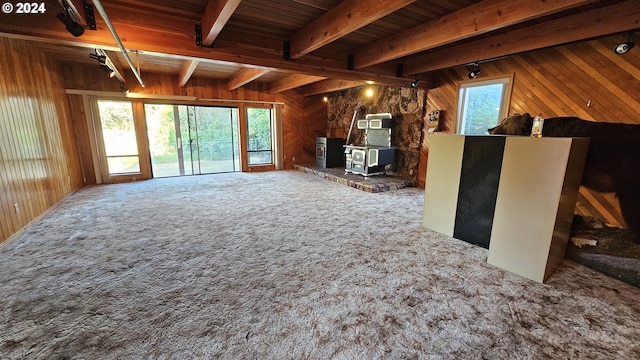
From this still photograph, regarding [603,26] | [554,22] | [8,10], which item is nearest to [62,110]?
[8,10]

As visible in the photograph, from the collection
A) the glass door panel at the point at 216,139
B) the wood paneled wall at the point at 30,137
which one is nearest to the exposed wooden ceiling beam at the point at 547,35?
the glass door panel at the point at 216,139

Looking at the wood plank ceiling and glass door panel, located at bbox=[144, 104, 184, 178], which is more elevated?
the wood plank ceiling

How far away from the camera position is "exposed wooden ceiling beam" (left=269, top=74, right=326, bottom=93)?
5.38m

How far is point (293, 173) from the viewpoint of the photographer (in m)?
7.31

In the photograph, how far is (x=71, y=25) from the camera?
229 centimetres

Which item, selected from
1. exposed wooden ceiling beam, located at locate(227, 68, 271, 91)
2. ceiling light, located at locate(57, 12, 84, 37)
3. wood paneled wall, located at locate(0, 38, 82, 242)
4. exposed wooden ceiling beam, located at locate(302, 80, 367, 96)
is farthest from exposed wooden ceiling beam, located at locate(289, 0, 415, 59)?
wood paneled wall, located at locate(0, 38, 82, 242)

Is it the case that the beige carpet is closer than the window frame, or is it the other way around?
the beige carpet

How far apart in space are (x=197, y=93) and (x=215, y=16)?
4.72 meters

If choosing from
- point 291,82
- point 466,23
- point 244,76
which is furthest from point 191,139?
point 466,23

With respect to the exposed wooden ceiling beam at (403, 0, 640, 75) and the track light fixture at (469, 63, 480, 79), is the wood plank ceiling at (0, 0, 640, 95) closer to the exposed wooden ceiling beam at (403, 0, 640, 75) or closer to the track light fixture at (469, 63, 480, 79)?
the exposed wooden ceiling beam at (403, 0, 640, 75)

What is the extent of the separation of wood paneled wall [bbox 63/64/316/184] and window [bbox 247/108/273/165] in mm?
431

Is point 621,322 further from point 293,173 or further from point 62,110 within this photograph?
point 62,110

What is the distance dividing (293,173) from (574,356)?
6406mm

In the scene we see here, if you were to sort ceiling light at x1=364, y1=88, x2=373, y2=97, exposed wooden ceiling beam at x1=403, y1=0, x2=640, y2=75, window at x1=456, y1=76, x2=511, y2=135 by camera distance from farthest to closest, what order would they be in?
ceiling light at x1=364, y1=88, x2=373, y2=97, window at x1=456, y1=76, x2=511, y2=135, exposed wooden ceiling beam at x1=403, y1=0, x2=640, y2=75
